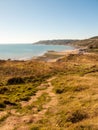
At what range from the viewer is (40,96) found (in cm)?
3150

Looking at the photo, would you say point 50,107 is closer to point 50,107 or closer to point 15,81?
point 50,107

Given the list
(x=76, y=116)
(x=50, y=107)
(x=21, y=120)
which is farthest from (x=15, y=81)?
(x=76, y=116)

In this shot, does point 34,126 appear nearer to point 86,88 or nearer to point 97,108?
point 97,108

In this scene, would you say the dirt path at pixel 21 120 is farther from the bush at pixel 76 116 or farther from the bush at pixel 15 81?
the bush at pixel 15 81

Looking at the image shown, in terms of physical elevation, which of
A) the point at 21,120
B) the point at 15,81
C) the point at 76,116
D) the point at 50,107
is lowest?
the point at 21,120

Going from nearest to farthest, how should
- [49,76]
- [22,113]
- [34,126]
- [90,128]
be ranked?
[90,128], [34,126], [22,113], [49,76]

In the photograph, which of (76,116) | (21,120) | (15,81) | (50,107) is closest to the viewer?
(76,116)

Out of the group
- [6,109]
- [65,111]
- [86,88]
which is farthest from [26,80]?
[65,111]

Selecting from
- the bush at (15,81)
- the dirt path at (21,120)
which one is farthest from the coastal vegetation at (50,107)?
the bush at (15,81)

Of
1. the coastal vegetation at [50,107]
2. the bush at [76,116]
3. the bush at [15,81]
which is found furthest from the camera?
the bush at [15,81]

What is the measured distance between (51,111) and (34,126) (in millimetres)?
4549

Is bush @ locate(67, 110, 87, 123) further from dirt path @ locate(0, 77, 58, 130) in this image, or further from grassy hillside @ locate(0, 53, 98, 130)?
dirt path @ locate(0, 77, 58, 130)

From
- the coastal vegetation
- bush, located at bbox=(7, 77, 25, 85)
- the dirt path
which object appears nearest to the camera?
the coastal vegetation

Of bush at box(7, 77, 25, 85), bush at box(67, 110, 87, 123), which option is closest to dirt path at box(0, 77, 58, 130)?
bush at box(67, 110, 87, 123)
